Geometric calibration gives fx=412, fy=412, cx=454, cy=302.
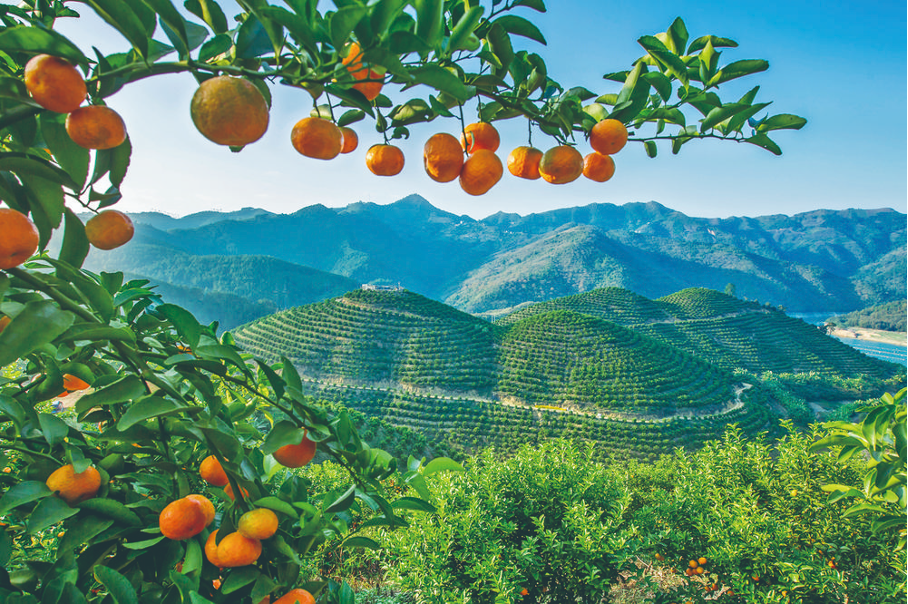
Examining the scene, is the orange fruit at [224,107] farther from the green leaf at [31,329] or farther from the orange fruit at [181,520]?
the orange fruit at [181,520]

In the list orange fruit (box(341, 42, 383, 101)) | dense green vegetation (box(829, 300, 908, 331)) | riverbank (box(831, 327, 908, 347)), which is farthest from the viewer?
dense green vegetation (box(829, 300, 908, 331))

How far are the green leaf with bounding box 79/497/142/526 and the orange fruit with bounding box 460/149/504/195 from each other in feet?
3.85

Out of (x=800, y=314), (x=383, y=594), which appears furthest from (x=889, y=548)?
(x=800, y=314)

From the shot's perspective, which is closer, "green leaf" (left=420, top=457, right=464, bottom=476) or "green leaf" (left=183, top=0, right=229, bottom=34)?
"green leaf" (left=183, top=0, right=229, bottom=34)

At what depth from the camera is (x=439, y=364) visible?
2966 centimetres

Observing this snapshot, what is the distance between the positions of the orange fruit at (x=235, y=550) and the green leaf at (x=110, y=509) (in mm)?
277

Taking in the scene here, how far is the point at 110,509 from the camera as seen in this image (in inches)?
40.4

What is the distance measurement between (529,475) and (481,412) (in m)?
21.8

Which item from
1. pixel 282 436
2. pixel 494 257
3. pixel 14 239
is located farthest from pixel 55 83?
pixel 494 257

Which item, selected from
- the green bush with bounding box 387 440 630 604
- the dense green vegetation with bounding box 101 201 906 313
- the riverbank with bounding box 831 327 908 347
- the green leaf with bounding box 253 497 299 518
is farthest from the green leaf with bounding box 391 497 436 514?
the riverbank with bounding box 831 327 908 347

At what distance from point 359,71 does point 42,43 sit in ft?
1.49

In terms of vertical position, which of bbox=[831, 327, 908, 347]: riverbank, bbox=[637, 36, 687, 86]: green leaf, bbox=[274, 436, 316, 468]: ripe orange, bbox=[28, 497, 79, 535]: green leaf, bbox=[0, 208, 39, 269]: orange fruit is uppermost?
bbox=[637, 36, 687, 86]: green leaf

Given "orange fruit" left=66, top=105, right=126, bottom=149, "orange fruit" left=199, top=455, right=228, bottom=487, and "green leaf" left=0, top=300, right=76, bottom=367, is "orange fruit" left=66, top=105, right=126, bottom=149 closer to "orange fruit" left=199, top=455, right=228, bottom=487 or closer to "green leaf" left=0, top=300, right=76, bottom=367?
"green leaf" left=0, top=300, right=76, bottom=367

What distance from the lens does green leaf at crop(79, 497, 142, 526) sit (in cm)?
101
